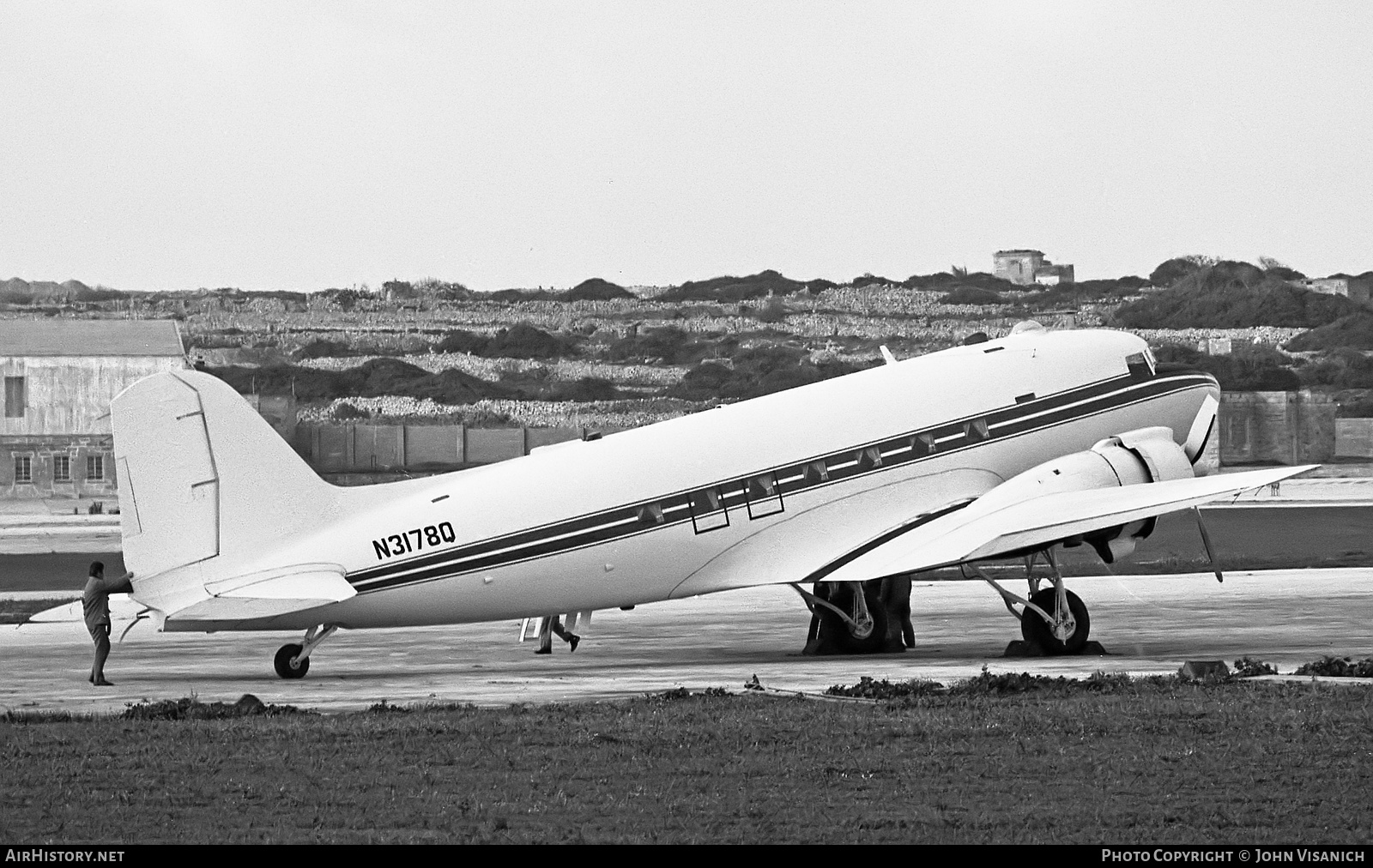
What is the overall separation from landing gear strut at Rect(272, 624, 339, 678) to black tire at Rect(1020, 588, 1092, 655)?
9551mm

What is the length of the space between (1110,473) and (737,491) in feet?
18.2

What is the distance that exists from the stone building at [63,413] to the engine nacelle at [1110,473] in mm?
65825

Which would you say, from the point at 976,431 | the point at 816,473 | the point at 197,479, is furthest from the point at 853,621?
the point at 197,479

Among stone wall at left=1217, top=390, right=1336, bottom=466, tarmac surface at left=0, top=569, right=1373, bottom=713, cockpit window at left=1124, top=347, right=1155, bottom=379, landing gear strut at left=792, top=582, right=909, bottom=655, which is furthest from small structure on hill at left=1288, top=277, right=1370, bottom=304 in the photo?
landing gear strut at left=792, top=582, right=909, bottom=655

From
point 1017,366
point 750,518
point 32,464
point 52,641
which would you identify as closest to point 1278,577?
point 1017,366

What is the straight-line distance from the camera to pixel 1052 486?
2678 centimetres

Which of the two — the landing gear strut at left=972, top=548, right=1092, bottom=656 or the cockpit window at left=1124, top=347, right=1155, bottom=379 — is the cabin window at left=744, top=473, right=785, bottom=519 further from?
the cockpit window at left=1124, top=347, right=1155, bottom=379

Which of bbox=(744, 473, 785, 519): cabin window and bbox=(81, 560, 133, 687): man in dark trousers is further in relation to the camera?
bbox=(744, 473, 785, 519): cabin window

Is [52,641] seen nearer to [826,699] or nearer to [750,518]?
[750,518]

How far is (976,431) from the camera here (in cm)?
2795

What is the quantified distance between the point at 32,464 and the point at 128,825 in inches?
3089

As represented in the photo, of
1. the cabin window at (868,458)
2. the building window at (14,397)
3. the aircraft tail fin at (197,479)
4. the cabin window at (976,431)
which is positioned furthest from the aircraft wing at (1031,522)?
the building window at (14,397)

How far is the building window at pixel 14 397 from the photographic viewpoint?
88438 millimetres

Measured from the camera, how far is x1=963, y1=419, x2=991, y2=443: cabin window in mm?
27875
